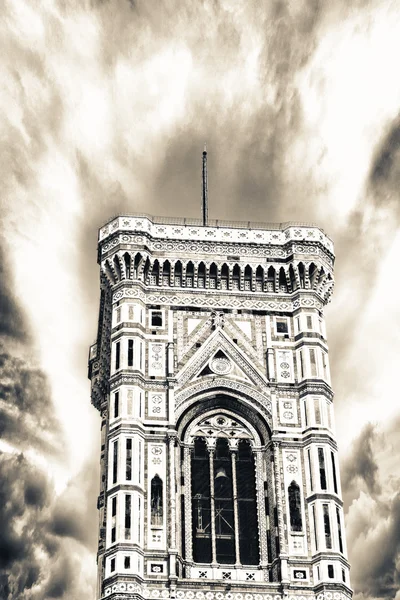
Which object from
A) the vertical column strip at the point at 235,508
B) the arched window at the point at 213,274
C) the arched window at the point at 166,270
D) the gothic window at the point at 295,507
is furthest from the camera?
the arched window at the point at 213,274

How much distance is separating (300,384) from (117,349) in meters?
5.58

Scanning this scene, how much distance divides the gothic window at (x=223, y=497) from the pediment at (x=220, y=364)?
4.54 feet

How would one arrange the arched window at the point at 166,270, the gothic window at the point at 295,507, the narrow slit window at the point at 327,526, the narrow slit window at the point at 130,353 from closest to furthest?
1. the narrow slit window at the point at 327,526
2. the gothic window at the point at 295,507
3. the narrow slit window at the point at 130,353
4. the arched window at the point at 166,270

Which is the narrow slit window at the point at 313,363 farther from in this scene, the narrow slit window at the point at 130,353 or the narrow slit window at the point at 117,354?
the narrow slit window at the point at 117,354

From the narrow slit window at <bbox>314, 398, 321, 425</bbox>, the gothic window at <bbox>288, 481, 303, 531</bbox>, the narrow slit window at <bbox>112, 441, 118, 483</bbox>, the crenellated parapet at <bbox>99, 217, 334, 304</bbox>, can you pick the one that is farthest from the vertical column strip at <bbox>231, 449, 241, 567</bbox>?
the crenellated parapet at <bbox>99, 217, 334, 304</bbox>

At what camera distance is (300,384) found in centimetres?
4712

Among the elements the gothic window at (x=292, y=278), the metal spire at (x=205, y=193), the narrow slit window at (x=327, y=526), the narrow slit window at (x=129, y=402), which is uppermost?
the metal spire at (x=205, y=193)

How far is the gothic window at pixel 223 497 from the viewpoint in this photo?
4419cm

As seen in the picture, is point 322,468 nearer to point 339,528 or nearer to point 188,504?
point 339,528

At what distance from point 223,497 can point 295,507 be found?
213 cm

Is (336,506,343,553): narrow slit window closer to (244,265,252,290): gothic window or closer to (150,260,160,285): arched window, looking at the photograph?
(244,265,252,290): gothic window

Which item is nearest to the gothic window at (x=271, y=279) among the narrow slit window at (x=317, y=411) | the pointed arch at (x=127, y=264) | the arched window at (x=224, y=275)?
the arched window at (x=224, y=275)

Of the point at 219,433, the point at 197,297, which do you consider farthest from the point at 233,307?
the point at 219,433

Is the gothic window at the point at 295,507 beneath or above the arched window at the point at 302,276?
beneath
